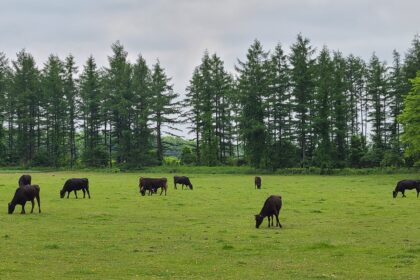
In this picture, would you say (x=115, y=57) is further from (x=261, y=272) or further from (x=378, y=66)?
(x=261, y=272)

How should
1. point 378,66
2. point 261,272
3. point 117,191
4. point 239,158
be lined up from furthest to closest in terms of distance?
point 239,158
point 378,66
point 117,191
point 261,272

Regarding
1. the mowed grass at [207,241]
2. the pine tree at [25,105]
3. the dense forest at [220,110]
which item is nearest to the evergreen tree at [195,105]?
the dense forest at [220,110]

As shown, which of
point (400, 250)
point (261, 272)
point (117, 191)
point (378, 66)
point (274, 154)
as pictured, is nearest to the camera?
point (261, 272)

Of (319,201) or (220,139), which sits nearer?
(319,201)

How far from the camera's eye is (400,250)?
54.6 feet

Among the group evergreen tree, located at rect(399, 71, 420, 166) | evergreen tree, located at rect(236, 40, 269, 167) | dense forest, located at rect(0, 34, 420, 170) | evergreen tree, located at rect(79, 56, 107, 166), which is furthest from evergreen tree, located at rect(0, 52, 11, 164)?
evergreen tree, located at rect(399, 71, 420, 166)

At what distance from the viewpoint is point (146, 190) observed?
41219 mm

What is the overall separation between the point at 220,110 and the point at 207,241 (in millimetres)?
73290

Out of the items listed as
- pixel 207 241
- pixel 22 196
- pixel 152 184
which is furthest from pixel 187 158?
pixel 207 241

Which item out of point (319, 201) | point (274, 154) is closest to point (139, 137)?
point (274, 154)

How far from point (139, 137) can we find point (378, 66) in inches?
1566

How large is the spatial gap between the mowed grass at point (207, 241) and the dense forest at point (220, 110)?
42.8 m

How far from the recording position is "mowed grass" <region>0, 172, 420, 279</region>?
1386 centimetres

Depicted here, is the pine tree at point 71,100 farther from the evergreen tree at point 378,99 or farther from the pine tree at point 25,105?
the evergreen tree at point 378,99
